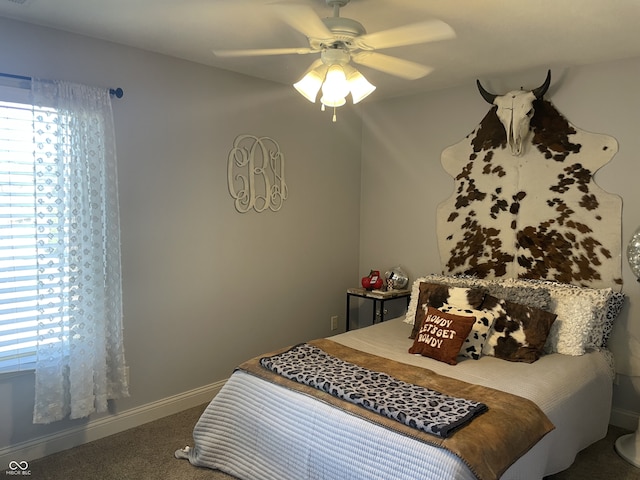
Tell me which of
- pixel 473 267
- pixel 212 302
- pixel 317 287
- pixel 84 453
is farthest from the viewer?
pixel 317 287

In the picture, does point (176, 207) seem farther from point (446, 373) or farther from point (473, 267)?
point (473, 267)

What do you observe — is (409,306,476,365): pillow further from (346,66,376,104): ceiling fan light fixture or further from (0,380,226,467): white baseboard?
(0,380,226,467): white baseboard

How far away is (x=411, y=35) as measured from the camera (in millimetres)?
2711

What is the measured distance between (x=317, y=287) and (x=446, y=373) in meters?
1.84

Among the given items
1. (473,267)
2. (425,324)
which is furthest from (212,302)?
(473,267)

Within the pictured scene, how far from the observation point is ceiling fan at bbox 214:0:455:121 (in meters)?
2.21

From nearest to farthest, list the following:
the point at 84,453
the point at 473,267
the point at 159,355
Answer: the point at 84,453 → the point at 159,355 → the point at 473,267

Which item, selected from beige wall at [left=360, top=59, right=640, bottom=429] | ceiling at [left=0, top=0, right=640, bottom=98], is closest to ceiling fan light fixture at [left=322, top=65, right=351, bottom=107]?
ceiling at [left=0, top=0, right=640, bottom=98]

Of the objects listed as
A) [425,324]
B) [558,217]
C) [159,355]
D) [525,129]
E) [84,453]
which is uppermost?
[525,129]

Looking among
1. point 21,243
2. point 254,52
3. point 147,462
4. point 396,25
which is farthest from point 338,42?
point 147,462

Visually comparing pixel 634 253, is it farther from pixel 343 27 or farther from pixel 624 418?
→ pixel 343 27

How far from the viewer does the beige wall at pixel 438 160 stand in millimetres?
3156

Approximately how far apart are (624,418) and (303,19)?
320 centimetres

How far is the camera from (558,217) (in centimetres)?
343
